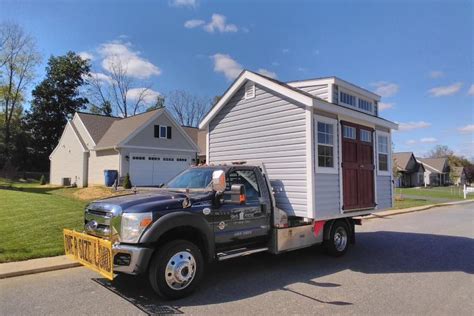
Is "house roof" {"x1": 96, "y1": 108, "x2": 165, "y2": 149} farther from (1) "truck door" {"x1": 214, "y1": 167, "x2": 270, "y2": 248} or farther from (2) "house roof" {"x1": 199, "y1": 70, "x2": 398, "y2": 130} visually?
(1) "truck door" {"x1": 214, "y1": 167, "x2": 270, "y2": 248}

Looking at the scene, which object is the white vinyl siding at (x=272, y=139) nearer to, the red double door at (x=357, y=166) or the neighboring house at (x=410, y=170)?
the red double door at (x=357, y=166)

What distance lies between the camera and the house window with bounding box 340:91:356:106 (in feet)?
33.5

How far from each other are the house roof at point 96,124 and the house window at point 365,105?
24.3 m

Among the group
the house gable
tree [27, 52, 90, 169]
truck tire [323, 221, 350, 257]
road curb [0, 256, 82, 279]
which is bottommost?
road curb [0, 256, 82, 279]

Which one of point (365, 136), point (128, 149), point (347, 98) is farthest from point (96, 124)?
point (365, 136)

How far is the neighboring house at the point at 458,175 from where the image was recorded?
78.9 metres

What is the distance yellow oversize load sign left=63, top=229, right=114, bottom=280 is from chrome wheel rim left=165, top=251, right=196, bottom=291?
800mm

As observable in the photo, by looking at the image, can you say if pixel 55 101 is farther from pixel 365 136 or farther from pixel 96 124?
pixel 365 136

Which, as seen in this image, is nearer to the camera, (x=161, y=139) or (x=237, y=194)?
(x=237, y=194)

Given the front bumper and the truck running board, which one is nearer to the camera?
the front bumper

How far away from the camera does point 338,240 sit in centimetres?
849

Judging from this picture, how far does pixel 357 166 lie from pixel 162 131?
2255 cm

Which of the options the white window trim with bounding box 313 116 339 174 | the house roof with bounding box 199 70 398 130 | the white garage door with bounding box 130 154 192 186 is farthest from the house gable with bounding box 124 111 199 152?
the white window trim with bounding box 313 116 339 174

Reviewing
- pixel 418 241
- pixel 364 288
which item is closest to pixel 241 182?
pixel 364 288
